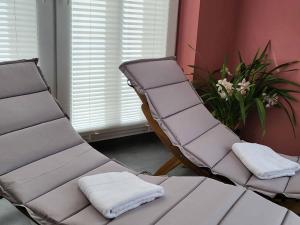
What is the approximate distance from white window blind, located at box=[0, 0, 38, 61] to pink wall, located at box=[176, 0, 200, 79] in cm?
126

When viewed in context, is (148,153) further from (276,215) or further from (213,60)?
(276,215)

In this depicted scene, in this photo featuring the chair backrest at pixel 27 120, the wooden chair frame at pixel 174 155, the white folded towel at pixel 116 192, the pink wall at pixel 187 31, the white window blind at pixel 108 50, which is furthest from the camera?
the pink wall at pixel 187 31

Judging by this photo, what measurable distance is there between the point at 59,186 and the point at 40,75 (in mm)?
734

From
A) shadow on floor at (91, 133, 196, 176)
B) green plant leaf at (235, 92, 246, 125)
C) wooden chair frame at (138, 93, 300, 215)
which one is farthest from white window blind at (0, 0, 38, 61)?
green plant leaf at (235, 92, 246, 125)

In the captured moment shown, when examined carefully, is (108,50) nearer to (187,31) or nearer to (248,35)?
(187,31)

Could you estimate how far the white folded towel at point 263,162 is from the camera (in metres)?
1.69

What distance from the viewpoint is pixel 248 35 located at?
283cm

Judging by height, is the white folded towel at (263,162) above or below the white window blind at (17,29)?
below

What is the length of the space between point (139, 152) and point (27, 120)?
1326mm

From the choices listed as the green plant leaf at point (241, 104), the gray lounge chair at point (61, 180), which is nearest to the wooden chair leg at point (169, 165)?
the gray lounge chair at point (61, 180)

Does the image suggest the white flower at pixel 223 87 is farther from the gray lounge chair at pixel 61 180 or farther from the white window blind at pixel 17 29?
the white window blind at pixel 17 29

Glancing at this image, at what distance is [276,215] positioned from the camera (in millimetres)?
1232

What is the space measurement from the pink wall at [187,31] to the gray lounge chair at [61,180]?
54.3 inches

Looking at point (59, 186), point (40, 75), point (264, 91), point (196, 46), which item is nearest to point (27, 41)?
point (40, 75)
